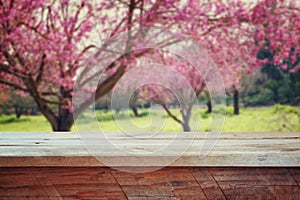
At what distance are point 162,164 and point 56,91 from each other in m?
2.40

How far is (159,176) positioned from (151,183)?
0.02m

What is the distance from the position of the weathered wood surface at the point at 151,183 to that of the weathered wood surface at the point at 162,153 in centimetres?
3

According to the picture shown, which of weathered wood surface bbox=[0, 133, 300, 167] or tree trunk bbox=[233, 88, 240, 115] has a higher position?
weathered wood surface bbox=[0, 133, 300, 167]

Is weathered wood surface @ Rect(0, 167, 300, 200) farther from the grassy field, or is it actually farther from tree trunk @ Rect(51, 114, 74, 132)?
the grassy field

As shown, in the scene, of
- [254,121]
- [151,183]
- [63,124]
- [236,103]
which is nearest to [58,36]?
[63,124]

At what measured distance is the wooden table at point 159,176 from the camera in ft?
2.85

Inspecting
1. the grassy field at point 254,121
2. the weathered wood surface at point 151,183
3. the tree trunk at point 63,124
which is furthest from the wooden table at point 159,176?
the grassy field at point 254,121

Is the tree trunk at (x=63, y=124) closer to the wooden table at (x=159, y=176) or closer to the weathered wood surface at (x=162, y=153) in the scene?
the weathered wood surface at (x=162, y=153)

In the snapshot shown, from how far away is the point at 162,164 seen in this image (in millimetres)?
863

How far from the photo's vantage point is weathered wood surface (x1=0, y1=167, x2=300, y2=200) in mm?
883

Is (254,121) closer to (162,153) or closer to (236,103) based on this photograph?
(236,103)

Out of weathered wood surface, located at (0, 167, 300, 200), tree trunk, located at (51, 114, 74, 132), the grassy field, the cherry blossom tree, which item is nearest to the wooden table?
weathered wood surface, located at (0, 167, 300, 200)

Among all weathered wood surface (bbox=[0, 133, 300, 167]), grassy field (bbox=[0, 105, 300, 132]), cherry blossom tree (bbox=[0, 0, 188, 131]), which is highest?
cherry blossom tree (bbox=[0, 0, 188, 131])

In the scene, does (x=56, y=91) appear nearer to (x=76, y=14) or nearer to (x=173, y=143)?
(x=76, y=14)
